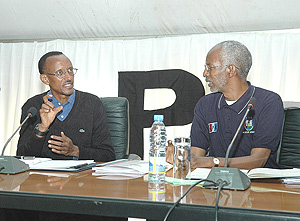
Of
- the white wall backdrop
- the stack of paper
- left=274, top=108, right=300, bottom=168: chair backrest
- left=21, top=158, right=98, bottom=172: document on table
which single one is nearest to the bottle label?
the stack of paper

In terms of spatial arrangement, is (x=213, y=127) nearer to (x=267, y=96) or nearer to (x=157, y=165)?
(x=267, y=96)

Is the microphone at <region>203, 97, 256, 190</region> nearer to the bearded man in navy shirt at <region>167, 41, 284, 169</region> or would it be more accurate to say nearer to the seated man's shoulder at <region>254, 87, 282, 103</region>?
the bearded man in navy shirt at <region>167, 41, 284, 169</region>

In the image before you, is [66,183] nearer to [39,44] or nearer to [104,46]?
[104,46]

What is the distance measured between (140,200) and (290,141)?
1551 millimetres

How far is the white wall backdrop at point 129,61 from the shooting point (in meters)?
3.58

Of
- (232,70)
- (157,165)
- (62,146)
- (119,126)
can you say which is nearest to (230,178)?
(157,165)

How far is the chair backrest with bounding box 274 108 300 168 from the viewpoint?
2.32 meters

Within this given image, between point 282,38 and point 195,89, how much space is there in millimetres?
917

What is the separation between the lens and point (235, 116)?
2359 mm

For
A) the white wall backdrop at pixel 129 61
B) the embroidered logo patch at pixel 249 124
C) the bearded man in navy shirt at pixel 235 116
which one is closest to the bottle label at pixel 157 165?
the bearded man in navy shirt at pixel 235 116

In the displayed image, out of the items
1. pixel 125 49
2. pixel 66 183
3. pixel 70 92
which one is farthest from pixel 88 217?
pixel 125 49

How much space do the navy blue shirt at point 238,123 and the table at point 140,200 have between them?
34.6 inches

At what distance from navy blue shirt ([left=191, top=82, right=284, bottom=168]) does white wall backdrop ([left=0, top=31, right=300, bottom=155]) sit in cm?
127

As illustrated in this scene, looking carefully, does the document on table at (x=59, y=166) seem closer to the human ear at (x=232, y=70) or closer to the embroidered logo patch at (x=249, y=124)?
the embroidered logo patch at (x=249, y=124)
